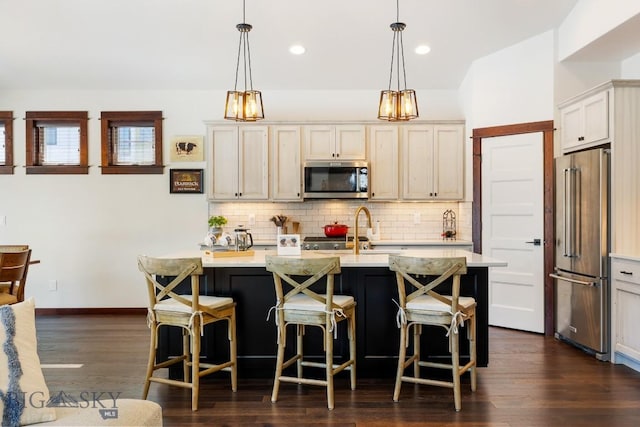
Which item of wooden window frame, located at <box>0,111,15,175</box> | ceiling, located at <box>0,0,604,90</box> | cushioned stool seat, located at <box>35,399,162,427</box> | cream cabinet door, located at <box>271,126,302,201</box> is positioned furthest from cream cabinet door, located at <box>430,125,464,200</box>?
wooden window frame, located at <box>0,111,15,175</box>

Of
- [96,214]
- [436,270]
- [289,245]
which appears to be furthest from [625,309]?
[96,214]

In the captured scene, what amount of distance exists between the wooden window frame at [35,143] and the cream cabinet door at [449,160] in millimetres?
4304

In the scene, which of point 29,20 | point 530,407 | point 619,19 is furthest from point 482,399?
point 29,20

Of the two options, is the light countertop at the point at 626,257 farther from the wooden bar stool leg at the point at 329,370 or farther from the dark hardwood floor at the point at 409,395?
the wooden bar stool leg at the point at 329,370

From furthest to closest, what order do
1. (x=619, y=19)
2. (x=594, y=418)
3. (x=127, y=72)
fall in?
(x=127, y=72), (x=619, y=19), (x=594, y=418)

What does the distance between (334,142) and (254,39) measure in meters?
1.48

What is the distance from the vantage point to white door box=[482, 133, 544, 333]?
4912 mm

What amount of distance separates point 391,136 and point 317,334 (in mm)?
2980

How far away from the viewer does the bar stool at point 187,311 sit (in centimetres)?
305

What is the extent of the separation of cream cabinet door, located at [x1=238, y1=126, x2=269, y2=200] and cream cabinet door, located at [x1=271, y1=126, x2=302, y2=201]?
0.10 meters

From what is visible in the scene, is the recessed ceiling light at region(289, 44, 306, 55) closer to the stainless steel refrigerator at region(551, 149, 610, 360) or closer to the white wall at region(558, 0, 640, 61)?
the white wall at region(558, 0, 640, 61)

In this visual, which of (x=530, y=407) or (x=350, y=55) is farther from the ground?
(x=350, y=55)

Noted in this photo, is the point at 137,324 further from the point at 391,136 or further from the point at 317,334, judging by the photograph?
the point at 391,136

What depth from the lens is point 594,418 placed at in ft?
9.37
